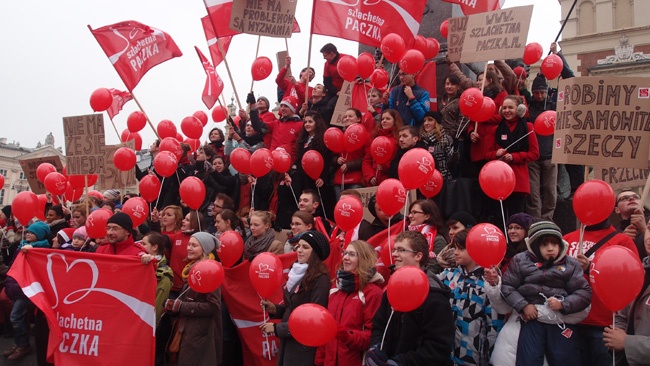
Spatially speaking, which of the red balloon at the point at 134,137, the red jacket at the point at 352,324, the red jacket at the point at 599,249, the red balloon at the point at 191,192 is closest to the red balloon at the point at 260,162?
the red balloon at the point at 191,192

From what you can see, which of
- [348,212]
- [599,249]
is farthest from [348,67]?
[599,249]

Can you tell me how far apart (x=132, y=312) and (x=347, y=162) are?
342cm

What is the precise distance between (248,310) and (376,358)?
2655 millimetres

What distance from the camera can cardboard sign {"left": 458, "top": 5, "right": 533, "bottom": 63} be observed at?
6.99m

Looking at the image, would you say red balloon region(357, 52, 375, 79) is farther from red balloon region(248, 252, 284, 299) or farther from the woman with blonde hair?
the woman with blonde hair

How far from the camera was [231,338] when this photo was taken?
247 inches

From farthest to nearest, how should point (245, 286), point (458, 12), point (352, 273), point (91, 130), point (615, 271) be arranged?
point (458, 12), point (91, 130), point (245, 286), point (352, 273), point (615, 271)

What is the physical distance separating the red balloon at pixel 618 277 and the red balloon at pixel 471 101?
3149mm

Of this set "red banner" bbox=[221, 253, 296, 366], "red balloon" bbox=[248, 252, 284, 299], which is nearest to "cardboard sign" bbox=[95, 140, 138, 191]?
"red banner" bbox=[221, 253, 296, 366]

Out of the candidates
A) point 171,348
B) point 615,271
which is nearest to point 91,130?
point 171,348

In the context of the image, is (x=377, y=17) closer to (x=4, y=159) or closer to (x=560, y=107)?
(x=560, y=107)

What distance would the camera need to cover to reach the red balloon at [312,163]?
7.47m

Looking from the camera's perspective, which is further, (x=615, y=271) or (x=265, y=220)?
(x=265, y=220)

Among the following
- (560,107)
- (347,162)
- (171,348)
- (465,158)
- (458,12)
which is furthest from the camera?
(458,12)
